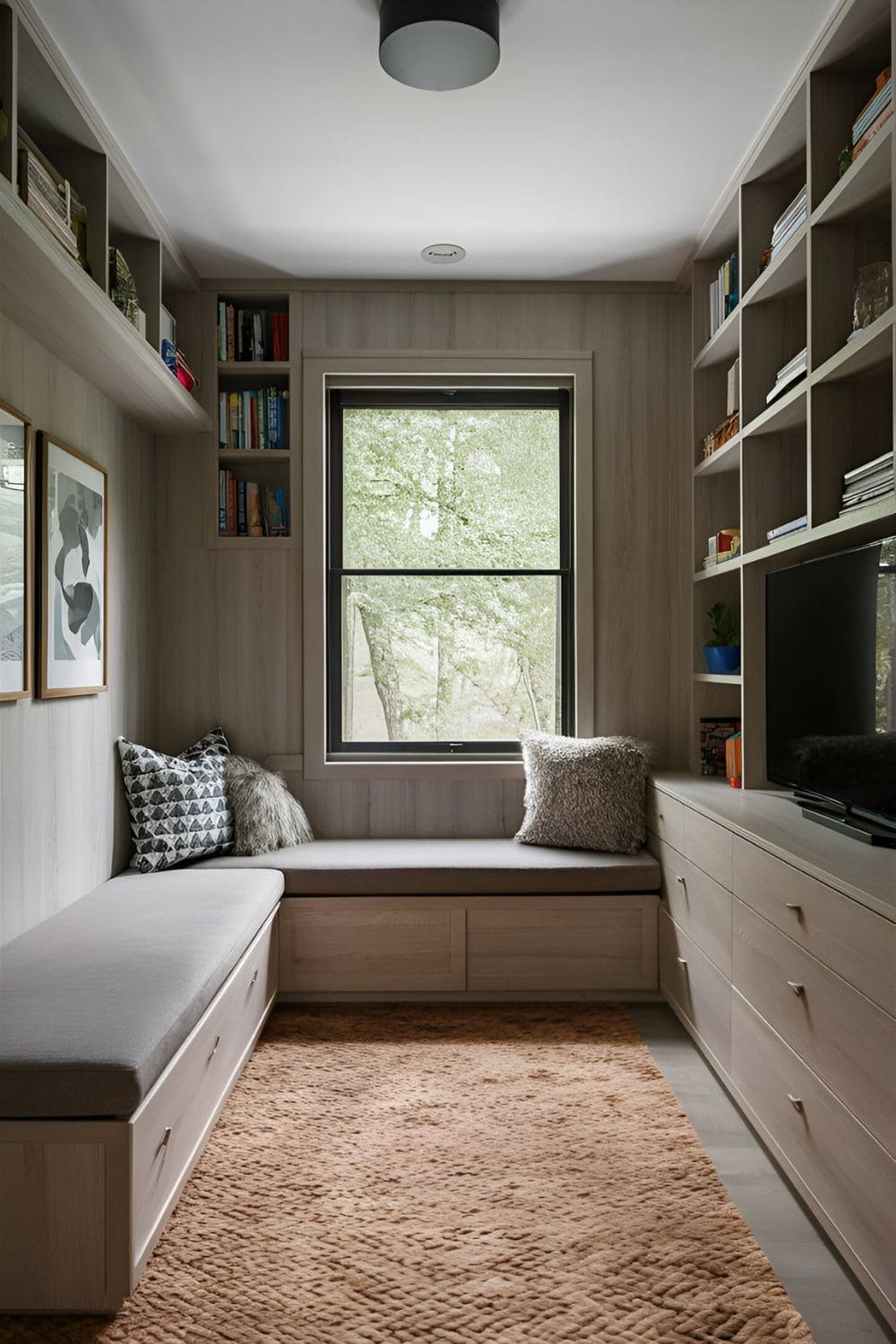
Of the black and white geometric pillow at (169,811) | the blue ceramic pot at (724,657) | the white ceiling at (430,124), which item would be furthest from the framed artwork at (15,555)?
the blue ceramic pot at (724,657)

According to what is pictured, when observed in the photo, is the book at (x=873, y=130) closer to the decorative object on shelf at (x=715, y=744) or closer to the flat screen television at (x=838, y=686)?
the flat screen television at (x=838, y=686)

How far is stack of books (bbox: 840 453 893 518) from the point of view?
2.15 metres

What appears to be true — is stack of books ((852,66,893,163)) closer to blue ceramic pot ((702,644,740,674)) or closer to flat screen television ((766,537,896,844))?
flat screen television ((766,537,896,844))

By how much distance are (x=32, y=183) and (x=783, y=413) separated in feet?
6.86

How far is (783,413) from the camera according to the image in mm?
2828

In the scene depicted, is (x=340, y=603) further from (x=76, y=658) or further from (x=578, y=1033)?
(x=578, y=1033)

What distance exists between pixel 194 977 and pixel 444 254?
272 centimetres

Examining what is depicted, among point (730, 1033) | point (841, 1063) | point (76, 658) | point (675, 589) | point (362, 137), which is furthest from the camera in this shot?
point (675, 589)

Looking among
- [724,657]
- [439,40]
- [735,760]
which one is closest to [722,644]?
[724,657]

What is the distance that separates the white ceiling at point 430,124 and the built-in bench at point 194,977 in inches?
87.0

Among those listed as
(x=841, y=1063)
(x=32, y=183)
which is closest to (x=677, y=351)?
(x=32, y=183)

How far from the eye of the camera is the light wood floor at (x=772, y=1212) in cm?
173

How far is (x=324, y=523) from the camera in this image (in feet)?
12.8

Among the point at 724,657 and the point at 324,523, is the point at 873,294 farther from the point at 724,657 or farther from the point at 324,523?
the point at 324,523
